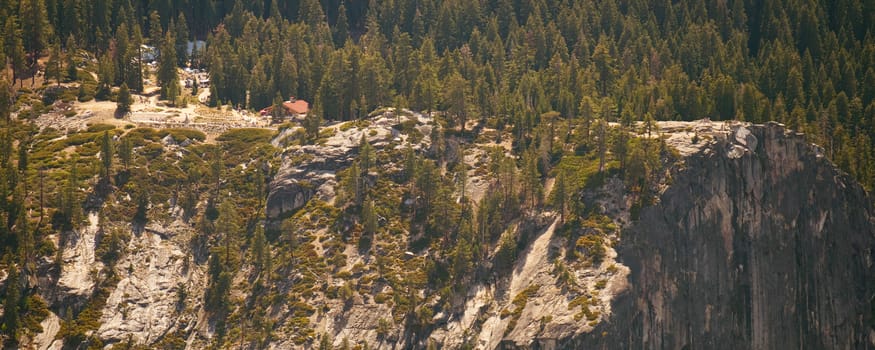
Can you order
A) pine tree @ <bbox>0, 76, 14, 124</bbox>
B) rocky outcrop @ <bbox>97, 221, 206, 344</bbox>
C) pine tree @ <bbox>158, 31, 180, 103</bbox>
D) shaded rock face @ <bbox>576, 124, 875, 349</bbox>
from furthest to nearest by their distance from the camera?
pine tree @ <bbox>158, 31, 180, 103</bbox>, pine tree @ <bbox>0, 76, 14, 124</bbox>, shaded rock face @ <bbox>576, 124, 875, 349</bbox>, rocky outcrop @ <bbox>97, 221, 206, 344</bbox>

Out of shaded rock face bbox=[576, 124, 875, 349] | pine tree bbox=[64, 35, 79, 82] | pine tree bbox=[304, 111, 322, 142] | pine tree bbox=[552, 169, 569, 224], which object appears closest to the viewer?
shaded rock face bbox=[576, 124, 875, 349]

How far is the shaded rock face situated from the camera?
467ft

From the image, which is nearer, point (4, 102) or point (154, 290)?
point (154, 290)

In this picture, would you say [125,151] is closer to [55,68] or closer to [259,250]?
[259,250]

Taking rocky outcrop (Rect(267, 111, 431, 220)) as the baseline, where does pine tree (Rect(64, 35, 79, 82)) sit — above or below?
above

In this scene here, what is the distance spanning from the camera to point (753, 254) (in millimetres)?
150750

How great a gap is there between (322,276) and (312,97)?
5033 cm

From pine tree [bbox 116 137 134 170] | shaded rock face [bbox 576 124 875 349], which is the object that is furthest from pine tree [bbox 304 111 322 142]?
shaded rock face [bbox 576 124 875 349]

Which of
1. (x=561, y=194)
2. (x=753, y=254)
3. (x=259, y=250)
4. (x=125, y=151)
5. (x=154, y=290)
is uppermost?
(x=125, y=151)

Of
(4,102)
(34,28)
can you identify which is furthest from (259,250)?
(34,28)

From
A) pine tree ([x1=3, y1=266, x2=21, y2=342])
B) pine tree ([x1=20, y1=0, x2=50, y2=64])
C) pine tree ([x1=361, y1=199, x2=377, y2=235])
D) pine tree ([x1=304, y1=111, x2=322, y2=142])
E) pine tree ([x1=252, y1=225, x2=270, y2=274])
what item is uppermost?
pine tree ([x1=20, y1=0, x2=50, y2=64])

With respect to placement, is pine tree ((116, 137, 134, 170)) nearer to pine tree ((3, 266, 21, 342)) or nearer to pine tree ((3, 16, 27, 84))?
pine tree ((3, 266, 21, 342))

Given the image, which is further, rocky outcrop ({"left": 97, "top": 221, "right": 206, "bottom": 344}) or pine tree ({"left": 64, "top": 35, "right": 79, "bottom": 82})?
pine tree ({"left": 64, "top": 35, "right": 79, "bottom": 82})

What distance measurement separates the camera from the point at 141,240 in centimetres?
14875
